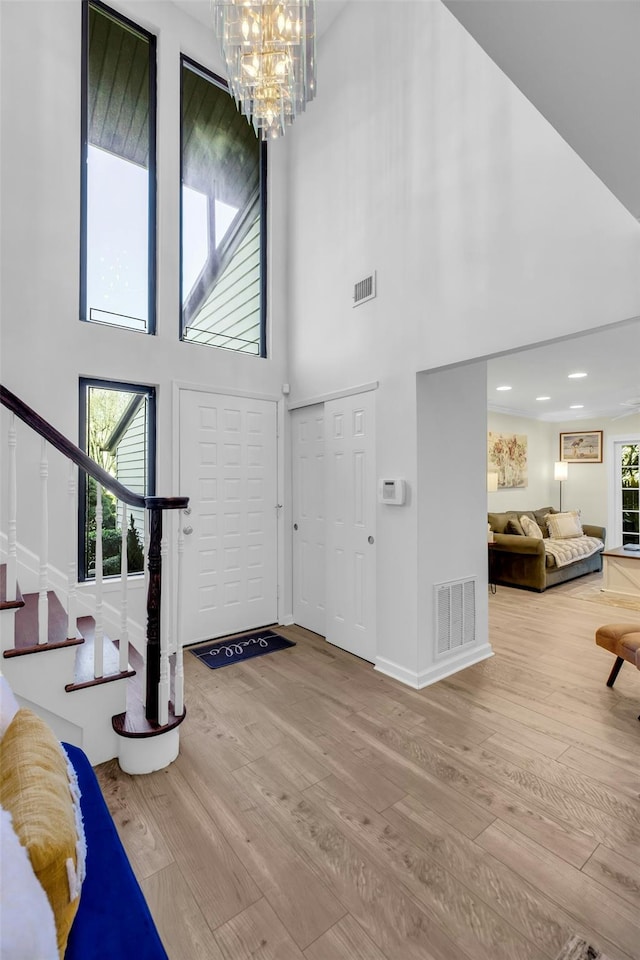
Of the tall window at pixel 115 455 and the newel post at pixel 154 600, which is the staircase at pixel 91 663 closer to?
the newel post at pixel 154 600

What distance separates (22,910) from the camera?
83 centimetres

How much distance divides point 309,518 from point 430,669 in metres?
1.68

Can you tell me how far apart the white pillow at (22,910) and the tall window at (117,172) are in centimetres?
338

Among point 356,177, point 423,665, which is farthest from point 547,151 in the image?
point 423,665

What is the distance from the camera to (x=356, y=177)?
12.0ft

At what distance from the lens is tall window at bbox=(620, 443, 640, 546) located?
7.48 m

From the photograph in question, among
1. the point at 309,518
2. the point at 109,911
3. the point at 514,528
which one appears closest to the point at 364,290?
the point at 309,518

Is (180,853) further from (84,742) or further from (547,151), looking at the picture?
(547,151)

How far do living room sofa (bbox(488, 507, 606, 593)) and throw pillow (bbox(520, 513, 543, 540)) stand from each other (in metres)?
0.06

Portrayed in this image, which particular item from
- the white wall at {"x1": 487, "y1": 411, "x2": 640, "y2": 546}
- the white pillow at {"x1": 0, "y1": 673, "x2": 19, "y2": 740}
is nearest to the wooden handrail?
the white pillow at {"x1": 0, "y1": 673, "x2": 19, "y2": 740}

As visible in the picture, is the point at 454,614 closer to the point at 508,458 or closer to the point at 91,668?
the point at 91,668

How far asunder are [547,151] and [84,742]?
3793 mm

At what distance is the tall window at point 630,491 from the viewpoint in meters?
7.48

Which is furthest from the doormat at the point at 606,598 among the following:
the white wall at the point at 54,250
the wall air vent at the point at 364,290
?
the white wall at the point at 54,250
